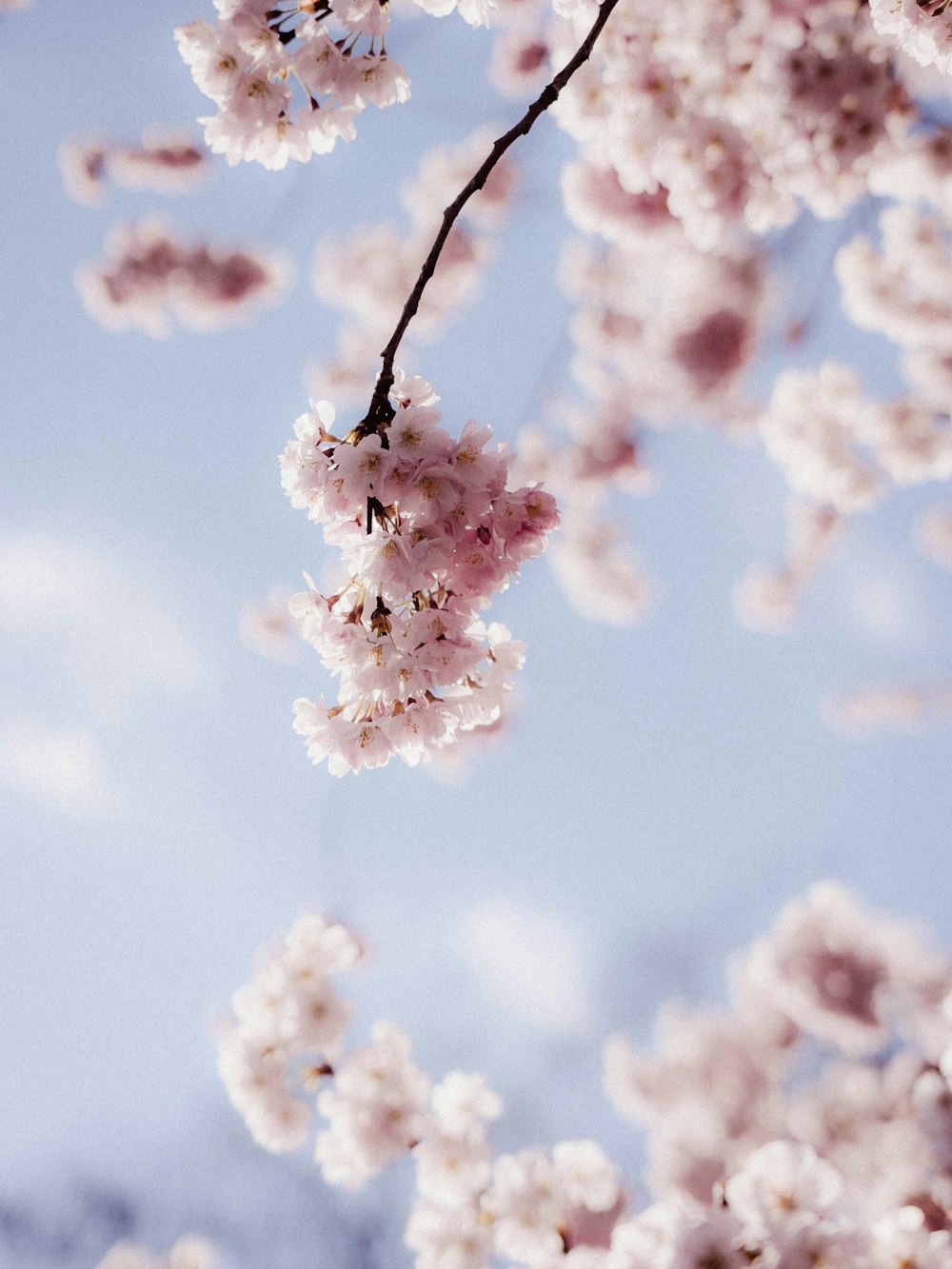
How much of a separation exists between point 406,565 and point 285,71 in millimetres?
1690

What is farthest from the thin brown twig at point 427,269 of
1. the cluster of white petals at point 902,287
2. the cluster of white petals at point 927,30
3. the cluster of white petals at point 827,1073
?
the cluster of white petals at point 902,287

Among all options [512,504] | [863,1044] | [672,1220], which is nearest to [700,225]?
[512,504]

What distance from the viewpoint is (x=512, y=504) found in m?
2.00

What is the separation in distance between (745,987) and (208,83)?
26.0ft

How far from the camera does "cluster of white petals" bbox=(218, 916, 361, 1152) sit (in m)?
5.21

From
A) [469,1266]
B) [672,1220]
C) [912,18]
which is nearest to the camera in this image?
[912,18]

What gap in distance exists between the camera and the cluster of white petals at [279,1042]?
17.1 feet

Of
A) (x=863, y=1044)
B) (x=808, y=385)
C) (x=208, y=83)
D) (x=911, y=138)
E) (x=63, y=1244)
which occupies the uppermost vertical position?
(x=808, y=385)

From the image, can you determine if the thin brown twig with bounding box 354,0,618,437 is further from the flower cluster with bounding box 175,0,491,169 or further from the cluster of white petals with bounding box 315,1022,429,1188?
the cluster of white petals with bounding box 315,1022,429,1188

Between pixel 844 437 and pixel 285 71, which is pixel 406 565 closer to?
pixel 285 71

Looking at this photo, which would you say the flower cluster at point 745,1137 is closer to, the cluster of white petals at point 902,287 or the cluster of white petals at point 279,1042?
the cluster of white petals at point 279,1042

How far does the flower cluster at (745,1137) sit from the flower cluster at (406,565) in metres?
3.03

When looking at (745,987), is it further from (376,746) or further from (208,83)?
(208,83)

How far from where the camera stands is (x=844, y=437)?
681cm
